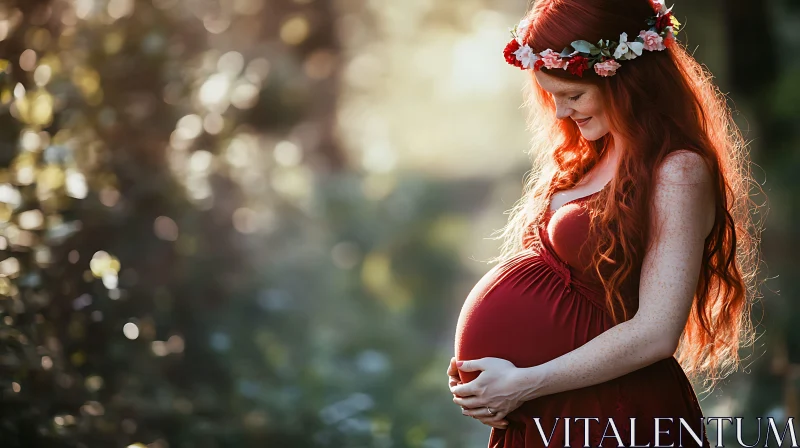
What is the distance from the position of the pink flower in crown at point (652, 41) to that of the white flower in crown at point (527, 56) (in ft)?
0.70

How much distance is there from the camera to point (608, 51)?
5.50ft

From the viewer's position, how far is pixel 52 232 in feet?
8.93

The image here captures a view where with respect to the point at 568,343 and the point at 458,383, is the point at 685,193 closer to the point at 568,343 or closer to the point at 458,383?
the point at 568,343

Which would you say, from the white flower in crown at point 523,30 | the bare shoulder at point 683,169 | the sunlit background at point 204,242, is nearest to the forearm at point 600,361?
the bare shoulder at point 683,169

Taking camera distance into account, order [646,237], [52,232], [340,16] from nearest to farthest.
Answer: [646,237]
[52,232]
[340,16]

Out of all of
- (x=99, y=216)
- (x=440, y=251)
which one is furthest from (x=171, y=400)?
(x=440, y=251)

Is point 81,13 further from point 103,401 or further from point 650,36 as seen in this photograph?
point 650,36

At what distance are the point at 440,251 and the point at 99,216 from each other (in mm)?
6232

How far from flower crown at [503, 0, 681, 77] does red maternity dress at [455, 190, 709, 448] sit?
271 mm

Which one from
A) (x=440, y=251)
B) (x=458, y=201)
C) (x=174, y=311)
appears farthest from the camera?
(x=458, y=201)

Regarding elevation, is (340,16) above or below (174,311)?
above

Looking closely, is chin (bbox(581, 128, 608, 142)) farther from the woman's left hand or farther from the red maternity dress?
the woman's left hand

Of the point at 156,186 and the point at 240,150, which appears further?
the point at 240,150

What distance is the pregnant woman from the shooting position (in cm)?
157
